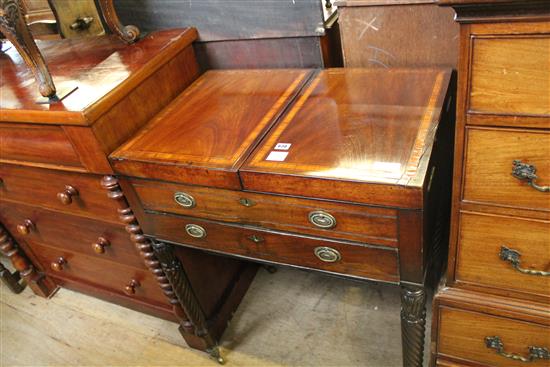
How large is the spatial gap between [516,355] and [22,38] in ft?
4.30

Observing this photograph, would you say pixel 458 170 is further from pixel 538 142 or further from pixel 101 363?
pixel 101 363

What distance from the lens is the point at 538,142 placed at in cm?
67

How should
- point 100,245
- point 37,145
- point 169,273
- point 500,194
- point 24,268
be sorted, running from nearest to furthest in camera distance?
point 500,194
point 37,145
point 169,273
point 100,245
point 24,268

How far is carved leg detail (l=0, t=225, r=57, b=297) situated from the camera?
1759 millimetres

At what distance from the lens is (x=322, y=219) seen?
877 millimetres

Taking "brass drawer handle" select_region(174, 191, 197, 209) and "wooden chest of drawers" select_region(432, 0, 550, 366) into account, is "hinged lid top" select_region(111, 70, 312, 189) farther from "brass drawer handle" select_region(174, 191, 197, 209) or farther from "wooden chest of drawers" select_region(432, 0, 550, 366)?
"wooden chest of drawers" select_region(432, 0, 550, 366)

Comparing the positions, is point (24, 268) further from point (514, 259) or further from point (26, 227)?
point (514, 259)

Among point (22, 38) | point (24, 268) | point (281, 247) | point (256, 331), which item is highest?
point (22, 38)

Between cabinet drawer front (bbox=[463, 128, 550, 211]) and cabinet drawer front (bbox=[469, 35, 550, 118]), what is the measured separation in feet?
0.15

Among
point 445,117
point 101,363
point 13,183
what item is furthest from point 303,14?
point 101,363

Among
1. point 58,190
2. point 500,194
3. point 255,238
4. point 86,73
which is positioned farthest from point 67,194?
point 500,194

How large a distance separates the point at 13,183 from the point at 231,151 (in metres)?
0.87

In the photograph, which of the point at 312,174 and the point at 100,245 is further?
the point at 100,245

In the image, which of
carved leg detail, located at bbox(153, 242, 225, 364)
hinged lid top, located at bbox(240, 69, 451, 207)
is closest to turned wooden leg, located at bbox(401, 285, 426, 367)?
hinged lid top, located at bbox(240, 69, 451, 207)
